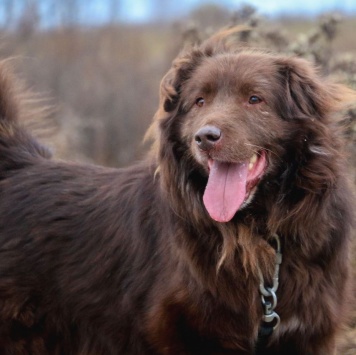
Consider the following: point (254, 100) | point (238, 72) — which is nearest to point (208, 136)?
point (254, 100)

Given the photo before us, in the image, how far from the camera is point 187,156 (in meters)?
4.51

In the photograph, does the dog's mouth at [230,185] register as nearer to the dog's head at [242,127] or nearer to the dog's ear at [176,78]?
the dog's head at [242,127]

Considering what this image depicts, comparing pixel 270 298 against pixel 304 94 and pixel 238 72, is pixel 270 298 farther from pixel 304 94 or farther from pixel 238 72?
pixel 238 72

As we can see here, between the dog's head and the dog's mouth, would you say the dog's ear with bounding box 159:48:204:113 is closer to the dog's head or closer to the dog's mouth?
the dog's head

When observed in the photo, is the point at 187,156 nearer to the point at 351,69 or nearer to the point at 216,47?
the point at 216,47

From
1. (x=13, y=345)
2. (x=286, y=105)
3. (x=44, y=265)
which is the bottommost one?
(x=13, y=345)

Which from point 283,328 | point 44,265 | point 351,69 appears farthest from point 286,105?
point 351,69

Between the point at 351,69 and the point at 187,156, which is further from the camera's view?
the point at 351,69

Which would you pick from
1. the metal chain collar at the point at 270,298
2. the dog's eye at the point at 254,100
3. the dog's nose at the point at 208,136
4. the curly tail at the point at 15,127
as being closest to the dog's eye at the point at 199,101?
the dog's eye at the point at 254,100

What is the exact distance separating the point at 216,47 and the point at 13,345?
2.26 metres

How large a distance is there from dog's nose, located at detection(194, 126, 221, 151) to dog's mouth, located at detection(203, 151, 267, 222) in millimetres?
127

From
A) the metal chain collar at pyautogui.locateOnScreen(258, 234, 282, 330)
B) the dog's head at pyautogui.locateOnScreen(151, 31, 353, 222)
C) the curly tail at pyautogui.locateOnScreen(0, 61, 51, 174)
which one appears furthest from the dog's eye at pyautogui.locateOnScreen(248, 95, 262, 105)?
the curly tail at pyautogui.locateOnScreen(0, 61, 51, 174)

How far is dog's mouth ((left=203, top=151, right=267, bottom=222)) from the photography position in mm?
4273

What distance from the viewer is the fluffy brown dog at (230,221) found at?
4.37m
